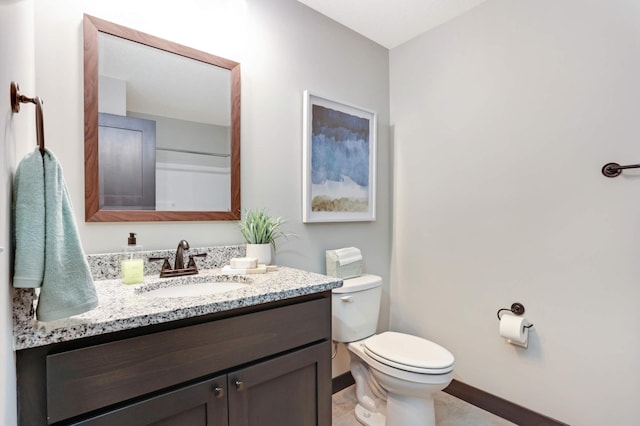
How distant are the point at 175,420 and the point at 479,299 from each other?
168cm

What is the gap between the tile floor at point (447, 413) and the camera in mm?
1760

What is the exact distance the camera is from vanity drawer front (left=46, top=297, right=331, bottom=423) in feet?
2.38

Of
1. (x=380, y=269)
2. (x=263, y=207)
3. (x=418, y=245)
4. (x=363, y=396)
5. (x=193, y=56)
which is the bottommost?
(x=363, y=396)

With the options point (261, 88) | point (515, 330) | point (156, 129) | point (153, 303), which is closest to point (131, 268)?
point (153, 303)

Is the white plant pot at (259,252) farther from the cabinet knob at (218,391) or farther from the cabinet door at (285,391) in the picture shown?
the cabinet knob at (218,391)

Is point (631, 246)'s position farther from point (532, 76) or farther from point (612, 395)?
point (532, 76)

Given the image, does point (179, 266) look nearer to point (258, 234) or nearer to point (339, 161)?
point (258, 234)

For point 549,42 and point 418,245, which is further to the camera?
point 418,245

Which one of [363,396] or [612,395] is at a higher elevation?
[612,395]

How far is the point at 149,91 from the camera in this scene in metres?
1.38

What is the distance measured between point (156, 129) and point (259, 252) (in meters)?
0.69

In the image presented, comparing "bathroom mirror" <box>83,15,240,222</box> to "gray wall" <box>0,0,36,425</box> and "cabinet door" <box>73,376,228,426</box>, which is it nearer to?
"gray wall" <box>0,0,36,425</box>

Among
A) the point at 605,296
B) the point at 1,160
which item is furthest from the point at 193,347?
the point at 605,296

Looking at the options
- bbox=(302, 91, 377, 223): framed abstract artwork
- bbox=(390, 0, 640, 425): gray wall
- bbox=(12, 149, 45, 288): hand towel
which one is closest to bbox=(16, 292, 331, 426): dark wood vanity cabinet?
bbox=(12, 149, 45, 288): hand towel
